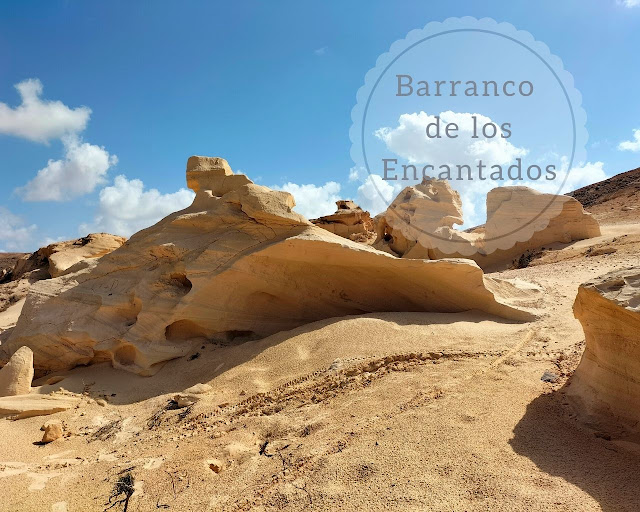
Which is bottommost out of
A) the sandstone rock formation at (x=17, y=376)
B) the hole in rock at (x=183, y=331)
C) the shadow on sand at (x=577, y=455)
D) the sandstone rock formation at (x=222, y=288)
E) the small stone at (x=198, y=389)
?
the shadow on sand at (x=577, y=455)

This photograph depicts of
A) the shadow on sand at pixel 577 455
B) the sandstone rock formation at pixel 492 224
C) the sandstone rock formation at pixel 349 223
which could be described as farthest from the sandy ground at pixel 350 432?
the sandstone rock formation at pixel 349 223

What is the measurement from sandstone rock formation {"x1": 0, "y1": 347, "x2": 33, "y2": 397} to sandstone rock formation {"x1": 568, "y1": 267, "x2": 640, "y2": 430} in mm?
5588

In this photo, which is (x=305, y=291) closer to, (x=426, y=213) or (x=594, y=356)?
(x=594, y=356)

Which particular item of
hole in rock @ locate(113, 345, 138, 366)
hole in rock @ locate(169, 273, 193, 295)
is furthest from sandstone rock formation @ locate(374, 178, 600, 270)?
hole in rock @ locate(113, 345, 138, 366)

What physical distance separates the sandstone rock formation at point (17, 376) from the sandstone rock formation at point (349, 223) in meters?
11.6

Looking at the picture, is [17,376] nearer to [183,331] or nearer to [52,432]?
[52,432]

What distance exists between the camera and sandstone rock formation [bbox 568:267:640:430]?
2586 mm

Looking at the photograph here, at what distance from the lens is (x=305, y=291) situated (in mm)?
5797

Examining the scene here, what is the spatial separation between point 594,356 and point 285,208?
365cm

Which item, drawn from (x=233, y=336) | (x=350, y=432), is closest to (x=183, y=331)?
(x=233, y=336)

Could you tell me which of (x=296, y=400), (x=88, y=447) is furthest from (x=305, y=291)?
(x=88, y=447)

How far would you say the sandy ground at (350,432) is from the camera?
223cm

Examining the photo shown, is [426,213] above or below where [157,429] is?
above

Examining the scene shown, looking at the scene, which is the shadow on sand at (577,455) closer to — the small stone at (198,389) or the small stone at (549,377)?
the small stone at (549,377)
